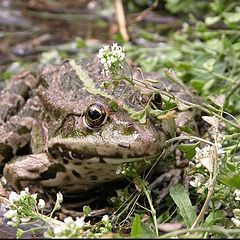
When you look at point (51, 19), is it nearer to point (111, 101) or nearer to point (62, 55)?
point (62, 55)

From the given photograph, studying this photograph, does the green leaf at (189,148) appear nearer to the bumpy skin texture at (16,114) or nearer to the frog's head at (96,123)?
the frog's head at (96,123)

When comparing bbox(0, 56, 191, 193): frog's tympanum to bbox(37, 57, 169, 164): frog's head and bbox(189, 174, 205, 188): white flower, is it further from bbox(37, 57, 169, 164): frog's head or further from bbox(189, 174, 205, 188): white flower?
bbox(189, 174, 205, 188): white flower

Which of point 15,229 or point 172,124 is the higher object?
point 172,124

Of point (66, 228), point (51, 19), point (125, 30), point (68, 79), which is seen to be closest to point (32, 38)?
point (51, 19)

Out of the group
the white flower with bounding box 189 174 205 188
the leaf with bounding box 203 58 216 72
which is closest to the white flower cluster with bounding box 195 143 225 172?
the white flower with bounding box 189 174 205 188

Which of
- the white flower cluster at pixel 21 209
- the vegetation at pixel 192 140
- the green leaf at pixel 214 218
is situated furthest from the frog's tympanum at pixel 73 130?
the white flower cluster at pixel 21 209

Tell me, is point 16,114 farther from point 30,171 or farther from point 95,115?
point 95,115
